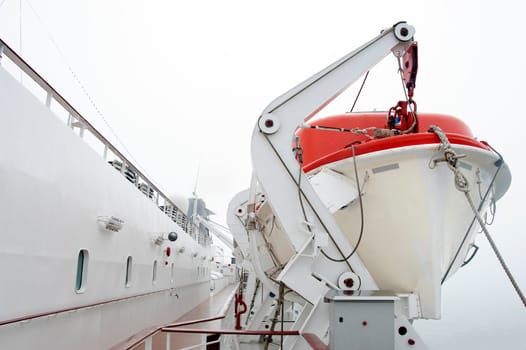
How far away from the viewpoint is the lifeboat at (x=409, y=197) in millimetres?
2973

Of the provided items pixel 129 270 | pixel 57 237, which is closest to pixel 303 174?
pixel 57 237

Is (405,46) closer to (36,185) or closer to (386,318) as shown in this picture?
(386,318)

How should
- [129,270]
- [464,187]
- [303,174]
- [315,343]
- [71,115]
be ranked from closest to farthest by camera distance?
1. [315,343]
2. [464,187]
3. [303,174]
4. [71,115]
5. [129,270]

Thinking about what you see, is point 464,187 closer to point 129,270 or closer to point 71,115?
point 71,115

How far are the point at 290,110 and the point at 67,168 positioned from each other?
7.27 ft

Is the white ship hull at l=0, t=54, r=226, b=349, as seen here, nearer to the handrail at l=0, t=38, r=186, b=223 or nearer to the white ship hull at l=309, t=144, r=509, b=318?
the handrail at l=0, t=38, r=186, b=223

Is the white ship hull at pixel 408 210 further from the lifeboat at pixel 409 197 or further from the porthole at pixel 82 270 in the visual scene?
the porthole at pixel 82 270

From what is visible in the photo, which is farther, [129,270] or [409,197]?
[129,270]

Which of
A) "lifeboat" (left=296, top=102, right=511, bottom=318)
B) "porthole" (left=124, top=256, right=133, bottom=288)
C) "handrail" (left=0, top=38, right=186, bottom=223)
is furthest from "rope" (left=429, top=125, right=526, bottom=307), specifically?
"porthole" (left=124, top=256, right=133, bottom=288)

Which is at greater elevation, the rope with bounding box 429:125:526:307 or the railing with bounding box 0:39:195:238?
the railing with bounding box 0:39:195:238

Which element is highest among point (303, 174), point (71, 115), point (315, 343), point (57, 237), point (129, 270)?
point (71, 115)

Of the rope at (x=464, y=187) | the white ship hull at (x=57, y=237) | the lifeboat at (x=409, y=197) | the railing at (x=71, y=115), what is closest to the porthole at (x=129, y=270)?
the white ship hull at (x=57, y=237)

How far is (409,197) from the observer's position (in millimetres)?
3025

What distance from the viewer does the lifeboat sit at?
117 inches
